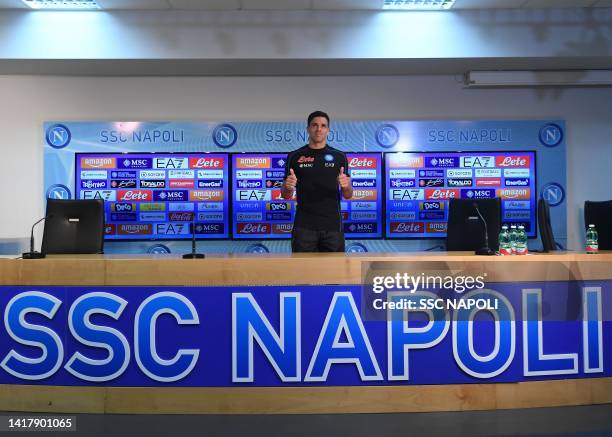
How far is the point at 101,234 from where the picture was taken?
3.93 m

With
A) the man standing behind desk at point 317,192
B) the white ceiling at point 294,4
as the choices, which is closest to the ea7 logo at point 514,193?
the white ceiling at point 294,4

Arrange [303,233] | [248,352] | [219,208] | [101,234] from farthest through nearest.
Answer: [219,208]
[101,234]
[303,233]
[248,352]

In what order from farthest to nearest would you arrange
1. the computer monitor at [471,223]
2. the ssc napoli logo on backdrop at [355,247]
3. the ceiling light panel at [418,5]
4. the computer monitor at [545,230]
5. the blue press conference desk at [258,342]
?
the ssc napoli logo on backdrop at [355,247] → the computer monitor at [471,223] → the ceiling light panel at [418,5] → the computer monitor at [545,230] → the blue press conference desk at [258,342]

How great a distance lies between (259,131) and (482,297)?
2.83 metres

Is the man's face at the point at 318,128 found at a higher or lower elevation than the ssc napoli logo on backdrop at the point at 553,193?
higher

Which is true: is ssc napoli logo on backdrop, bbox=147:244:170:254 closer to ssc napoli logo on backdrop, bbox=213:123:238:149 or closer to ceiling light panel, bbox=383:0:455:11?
ssc napoli logo on backdrop, bbox=213:123:238:149

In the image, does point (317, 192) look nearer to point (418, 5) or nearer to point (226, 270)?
point (226, 270)

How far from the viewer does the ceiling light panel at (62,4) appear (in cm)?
391

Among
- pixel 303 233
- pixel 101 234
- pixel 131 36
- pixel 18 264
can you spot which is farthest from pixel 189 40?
pixel 18 264

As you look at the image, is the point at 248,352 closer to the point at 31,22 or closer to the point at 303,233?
the point at 303,233

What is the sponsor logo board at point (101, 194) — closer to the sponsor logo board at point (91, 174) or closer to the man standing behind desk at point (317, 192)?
the sponsor logo board at point (91, 174)

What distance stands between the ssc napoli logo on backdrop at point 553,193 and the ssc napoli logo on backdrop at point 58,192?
14.6ft

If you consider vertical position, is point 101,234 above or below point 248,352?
above

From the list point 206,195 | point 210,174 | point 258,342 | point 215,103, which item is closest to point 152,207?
point 206,195
